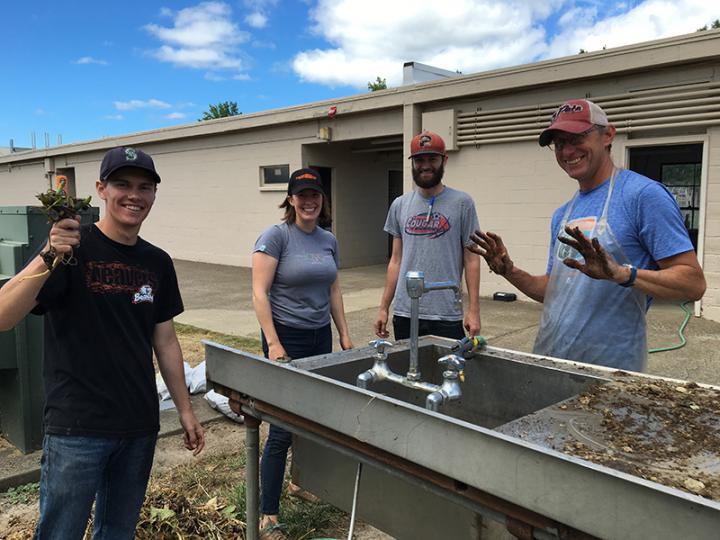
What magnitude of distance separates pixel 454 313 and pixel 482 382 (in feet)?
3.44

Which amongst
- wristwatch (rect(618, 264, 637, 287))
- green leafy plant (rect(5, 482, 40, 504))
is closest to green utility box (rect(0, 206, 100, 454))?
green leafy plant (rect(5, 482, 40, 504))

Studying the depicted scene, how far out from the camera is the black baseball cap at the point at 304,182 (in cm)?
293

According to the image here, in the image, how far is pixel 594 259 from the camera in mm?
1748

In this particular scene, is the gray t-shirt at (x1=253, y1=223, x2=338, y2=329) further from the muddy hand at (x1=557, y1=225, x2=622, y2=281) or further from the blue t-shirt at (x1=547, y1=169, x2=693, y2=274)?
the muddy hand at (x1=557, y1=225, x2=622, y2=281)

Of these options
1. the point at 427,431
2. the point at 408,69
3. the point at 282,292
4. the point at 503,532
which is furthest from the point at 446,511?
the point at 408,69

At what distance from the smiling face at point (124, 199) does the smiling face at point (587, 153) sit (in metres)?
1.52

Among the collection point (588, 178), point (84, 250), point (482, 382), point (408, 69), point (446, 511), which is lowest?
point (446, 511)

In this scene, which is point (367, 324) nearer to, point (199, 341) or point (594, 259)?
point (199, 341)

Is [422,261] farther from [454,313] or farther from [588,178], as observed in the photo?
[588,178]

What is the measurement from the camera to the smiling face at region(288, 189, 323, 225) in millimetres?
2965

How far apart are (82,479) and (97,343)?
1.43 feet

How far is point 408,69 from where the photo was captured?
418 inches

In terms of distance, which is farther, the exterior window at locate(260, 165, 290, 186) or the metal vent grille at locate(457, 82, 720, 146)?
the exterior window at locate(260, 165, 290, 186)

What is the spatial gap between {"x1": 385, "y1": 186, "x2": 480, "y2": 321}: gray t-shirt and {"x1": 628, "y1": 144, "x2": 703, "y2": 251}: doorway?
9.26m
